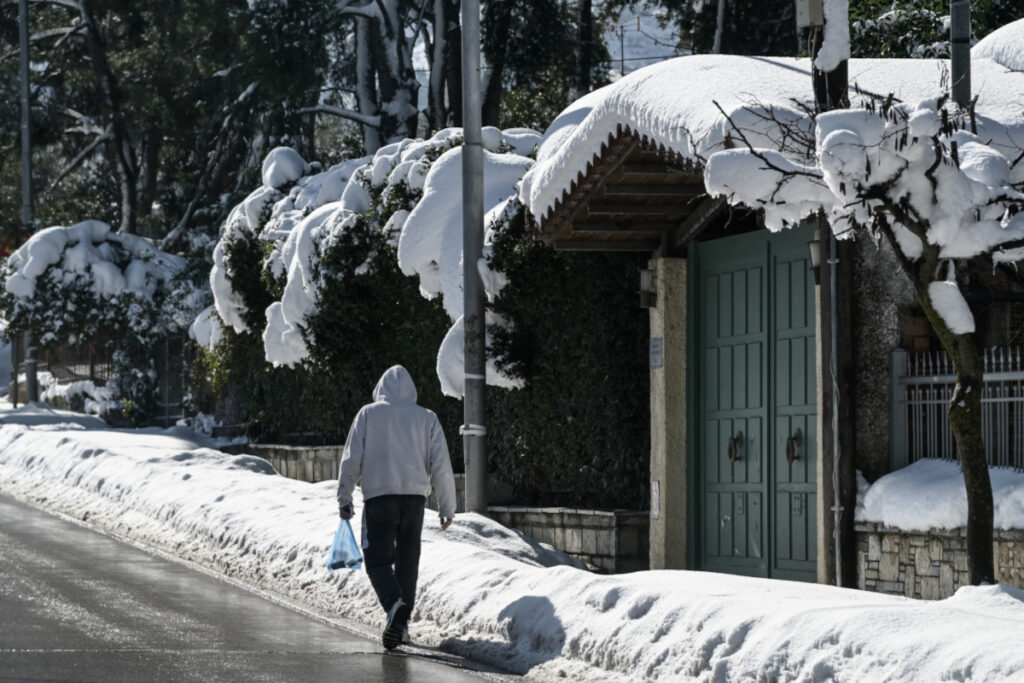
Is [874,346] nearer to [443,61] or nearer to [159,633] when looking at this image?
[159,633]

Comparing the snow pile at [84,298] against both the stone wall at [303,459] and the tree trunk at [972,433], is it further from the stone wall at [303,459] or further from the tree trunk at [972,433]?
the tree trunk at [972,433]

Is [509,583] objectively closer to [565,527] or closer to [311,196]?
[565,527]

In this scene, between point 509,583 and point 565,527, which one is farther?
point 565,527

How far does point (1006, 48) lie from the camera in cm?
1315

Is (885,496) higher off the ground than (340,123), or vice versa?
(340,123)

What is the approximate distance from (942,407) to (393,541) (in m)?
4.05

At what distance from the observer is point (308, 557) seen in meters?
13.2

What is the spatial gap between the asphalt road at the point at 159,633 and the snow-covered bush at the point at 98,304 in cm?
1779

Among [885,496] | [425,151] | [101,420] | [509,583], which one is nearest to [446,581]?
[509,583]

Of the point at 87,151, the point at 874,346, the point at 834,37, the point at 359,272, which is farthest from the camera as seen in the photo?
the point at 87,151

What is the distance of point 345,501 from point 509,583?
1221 millimetres

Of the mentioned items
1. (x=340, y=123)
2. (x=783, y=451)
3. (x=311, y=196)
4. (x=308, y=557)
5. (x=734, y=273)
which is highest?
(x=340, y=123)

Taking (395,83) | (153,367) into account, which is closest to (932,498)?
(395,83)

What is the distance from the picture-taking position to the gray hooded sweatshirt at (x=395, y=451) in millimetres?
10438
